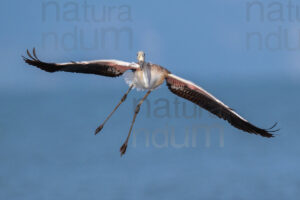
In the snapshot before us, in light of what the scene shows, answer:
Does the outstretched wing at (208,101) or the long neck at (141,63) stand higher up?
the long neck at (141,63)

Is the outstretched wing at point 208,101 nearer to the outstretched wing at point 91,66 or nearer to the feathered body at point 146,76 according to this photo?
the feathered body at point 146,76

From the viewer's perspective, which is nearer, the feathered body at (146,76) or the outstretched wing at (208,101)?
the feathered body at (146,76)

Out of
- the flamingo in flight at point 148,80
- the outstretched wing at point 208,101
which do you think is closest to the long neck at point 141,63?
the flamingo in flight at point 148,80

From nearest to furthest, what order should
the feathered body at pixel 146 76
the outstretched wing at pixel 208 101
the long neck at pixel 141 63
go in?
the long neck at pixel 141 63 < the feathered body at pixel 146 76 < the outstretched wing at pixel 208 101

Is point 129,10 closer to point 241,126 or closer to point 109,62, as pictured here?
point 109,62

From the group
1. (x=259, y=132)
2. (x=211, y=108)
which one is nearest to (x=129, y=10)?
(x=211, y=108)

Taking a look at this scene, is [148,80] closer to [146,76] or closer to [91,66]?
[146,76]

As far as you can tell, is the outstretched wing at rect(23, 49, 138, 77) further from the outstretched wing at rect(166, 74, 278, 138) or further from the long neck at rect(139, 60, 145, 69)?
the outstretched wing at rect(166, 74, 278, 138)
